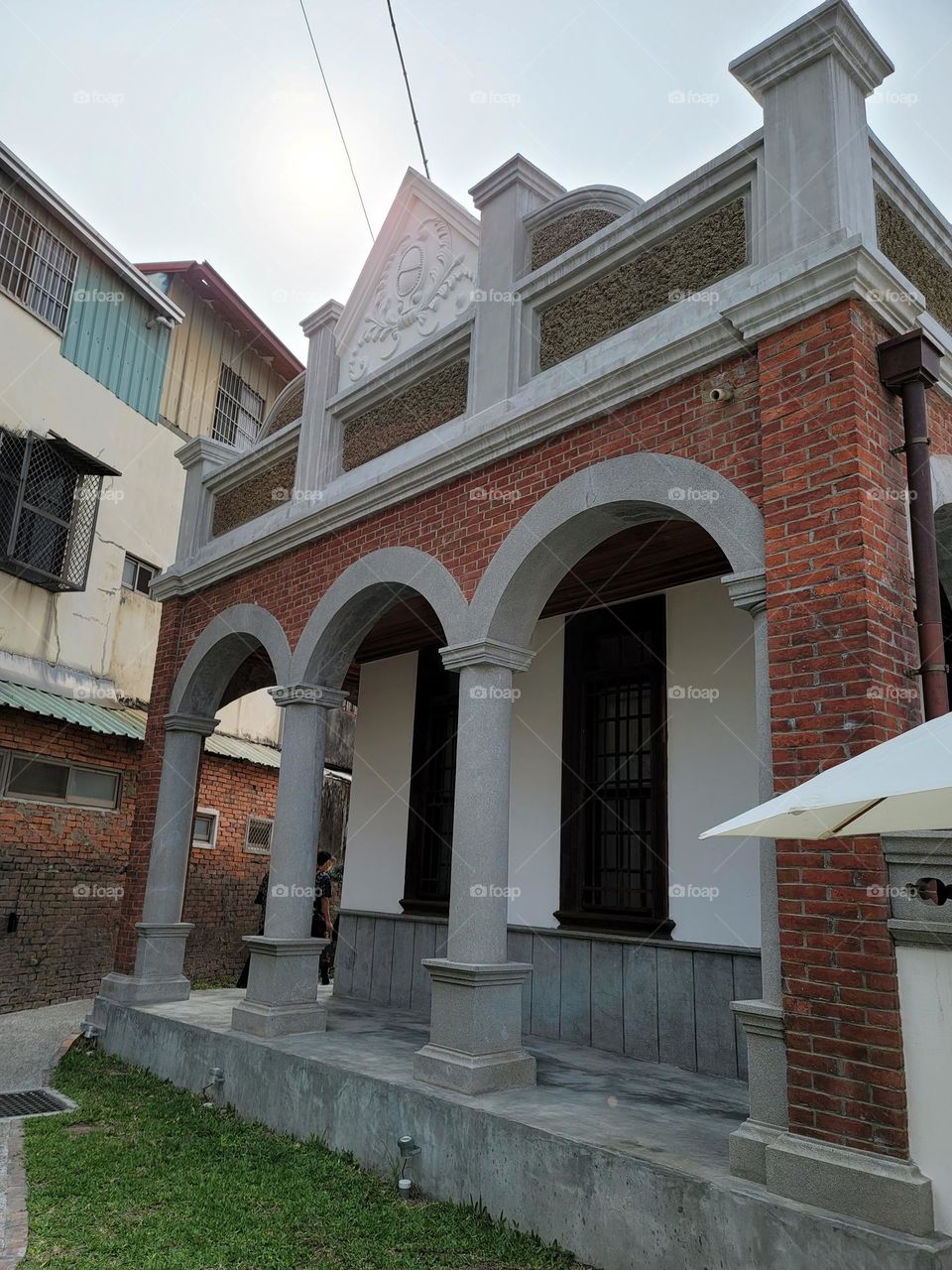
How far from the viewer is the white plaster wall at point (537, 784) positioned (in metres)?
8.08

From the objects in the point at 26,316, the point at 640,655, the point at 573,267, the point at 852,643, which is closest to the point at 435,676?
the point at 640,655

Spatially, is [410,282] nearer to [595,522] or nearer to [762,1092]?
[595,522]

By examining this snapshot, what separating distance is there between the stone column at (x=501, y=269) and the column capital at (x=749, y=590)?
8.30ft

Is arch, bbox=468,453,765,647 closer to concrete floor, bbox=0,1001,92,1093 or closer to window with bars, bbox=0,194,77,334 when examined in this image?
concrete floor, bbox=0,1001,92,1093

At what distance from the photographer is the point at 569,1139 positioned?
14.7 feet

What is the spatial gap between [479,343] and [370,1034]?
5.37m

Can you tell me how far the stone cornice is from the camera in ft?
14.9

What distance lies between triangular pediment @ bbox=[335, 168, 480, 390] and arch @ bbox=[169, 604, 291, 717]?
239 centimetres

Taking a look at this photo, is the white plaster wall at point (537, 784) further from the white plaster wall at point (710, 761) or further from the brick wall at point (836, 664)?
the brick wall at point (836, 664)

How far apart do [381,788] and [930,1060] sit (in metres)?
7.14

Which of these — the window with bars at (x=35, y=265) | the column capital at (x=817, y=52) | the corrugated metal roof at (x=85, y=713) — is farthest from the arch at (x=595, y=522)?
the window with bars at (x=35, y=265)

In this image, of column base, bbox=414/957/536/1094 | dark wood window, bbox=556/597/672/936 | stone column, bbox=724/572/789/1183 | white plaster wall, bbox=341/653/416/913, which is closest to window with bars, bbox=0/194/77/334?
white plaster wall, bbox=341/653/416/913

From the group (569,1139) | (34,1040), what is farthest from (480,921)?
(34,1040)

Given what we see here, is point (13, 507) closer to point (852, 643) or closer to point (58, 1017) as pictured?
point (58, 1017)
